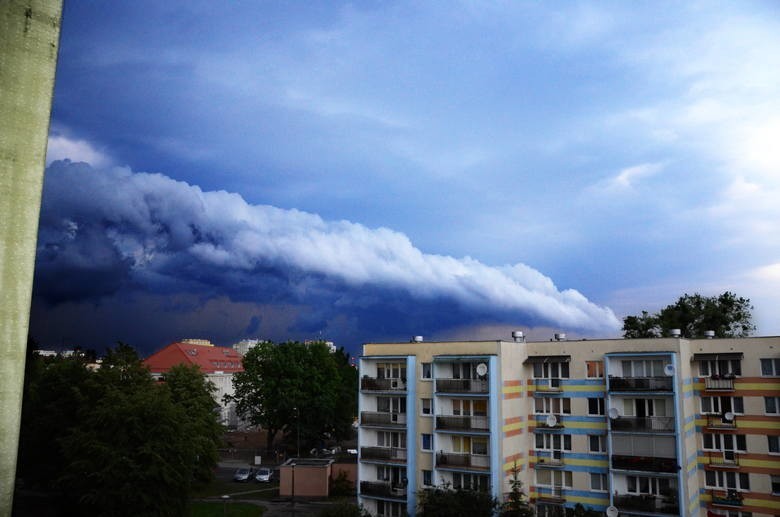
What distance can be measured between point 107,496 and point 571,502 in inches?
1128

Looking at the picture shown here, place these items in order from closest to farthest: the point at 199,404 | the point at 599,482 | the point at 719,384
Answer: the point at 719,384 < the point at 599,482 < the point at 199,404

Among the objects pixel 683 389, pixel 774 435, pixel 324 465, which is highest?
pixel 683 389

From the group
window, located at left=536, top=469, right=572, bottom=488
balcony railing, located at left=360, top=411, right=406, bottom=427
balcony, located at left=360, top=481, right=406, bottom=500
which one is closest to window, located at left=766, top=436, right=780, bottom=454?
window, located at left=536, top=469, right=572, bottom=488

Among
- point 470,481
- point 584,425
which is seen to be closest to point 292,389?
point 470,481

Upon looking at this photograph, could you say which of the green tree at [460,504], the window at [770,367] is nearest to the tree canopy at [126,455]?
the green tree at [460,504]

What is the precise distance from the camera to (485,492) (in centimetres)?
3591

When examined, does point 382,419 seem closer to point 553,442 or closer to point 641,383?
point 553,442

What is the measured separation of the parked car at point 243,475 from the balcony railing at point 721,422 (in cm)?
4779

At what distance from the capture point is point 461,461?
37.9 metres

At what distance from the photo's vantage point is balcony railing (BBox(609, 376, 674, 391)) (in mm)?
35188

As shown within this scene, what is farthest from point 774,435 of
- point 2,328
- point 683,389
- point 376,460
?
point 2,328

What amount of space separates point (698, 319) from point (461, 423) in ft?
107

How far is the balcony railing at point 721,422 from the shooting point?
35272mm

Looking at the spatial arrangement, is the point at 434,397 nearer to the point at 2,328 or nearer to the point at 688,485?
the point at 688,485
